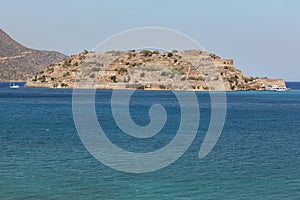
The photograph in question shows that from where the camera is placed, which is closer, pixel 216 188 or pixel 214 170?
pixel 216 188

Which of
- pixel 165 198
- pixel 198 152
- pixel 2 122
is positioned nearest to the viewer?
pixel 165 198

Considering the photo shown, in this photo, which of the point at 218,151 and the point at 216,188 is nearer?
the point at 216,188

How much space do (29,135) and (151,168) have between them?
62.3 ft

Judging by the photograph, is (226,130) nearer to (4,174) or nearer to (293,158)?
(293,158)

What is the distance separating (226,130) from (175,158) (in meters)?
20.9

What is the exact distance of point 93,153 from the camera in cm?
3659

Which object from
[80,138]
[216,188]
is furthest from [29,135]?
[216,188]

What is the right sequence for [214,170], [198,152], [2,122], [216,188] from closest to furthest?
1. [216,188]
2. [214,170]
3. [198,152]
4. [2,122]

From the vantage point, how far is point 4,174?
28.9 meters

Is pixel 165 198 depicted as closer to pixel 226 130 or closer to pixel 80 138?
pixel 80 138

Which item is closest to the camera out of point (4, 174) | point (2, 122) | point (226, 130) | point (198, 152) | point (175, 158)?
point (4, 174)

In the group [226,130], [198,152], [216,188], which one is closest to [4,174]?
[216,188]

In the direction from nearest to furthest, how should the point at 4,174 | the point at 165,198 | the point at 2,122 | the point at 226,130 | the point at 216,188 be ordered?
the point at 165,198
the point at 216,188
the point at 4,174
the point at 226,130
the point at 2,122

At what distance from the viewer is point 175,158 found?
35.2 metres
